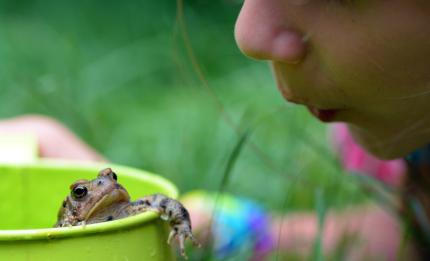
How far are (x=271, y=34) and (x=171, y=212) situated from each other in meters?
0.19

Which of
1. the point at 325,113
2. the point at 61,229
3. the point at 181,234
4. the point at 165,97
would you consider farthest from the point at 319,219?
the point at 165,97

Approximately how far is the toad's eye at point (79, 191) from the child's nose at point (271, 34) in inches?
8.1

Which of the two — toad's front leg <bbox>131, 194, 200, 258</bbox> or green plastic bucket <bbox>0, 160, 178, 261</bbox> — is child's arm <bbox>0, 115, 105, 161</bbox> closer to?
green plastic bucket <bbox>0, 160, 178, 261</bbox>

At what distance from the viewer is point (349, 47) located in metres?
0.77

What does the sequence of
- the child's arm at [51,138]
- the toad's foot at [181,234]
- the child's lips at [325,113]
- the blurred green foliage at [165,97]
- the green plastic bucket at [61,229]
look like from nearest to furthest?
the green plastic bucket at [61,229], the toad's foot at [181,234], the child's lips at [325,113], the child's arm at [51,138], the blurred green foliage at [165,97]

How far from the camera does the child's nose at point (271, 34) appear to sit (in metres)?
0.77

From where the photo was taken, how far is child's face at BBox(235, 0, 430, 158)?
75 centimetres

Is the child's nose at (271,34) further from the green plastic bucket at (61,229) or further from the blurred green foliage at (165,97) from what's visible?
the blurred green foliage at (165,97)

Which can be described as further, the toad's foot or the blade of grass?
the blade of grass

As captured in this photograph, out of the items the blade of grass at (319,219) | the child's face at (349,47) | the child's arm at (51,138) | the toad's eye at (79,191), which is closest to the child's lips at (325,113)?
the child's face at (349,47)

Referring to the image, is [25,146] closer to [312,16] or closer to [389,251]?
[312,16]

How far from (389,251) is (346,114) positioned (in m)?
0.63

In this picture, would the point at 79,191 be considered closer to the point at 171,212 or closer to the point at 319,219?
the point at 171,212

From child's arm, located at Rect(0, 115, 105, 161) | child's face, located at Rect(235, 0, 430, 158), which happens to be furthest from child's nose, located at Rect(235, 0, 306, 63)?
child's arm, located at Rect(0, 115, 105, 161)
